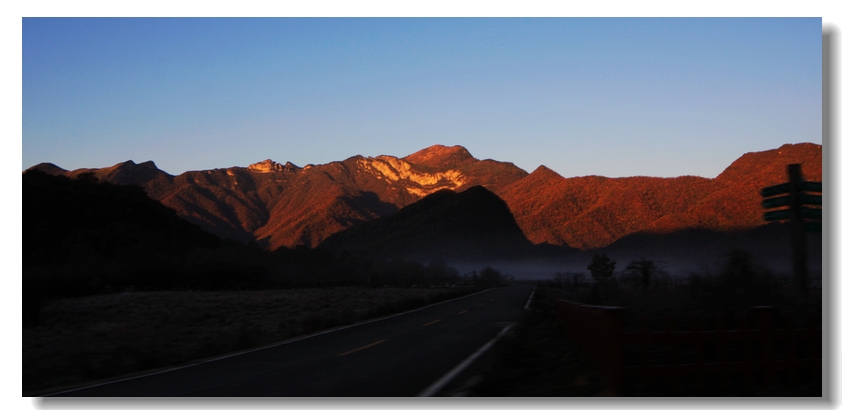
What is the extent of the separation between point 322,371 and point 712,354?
600cm

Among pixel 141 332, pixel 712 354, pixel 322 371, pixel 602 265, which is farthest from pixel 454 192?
pixel 712 354

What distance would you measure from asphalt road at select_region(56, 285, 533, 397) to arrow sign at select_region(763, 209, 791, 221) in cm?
626

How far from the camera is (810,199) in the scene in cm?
1130

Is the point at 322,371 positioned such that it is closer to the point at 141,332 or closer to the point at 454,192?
the point at 141,332

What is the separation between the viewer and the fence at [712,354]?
24.4ft

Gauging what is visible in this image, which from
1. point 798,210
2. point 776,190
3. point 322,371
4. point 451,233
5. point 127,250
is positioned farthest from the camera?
point 451,233

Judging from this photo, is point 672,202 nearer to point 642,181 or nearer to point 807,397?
point 642,181

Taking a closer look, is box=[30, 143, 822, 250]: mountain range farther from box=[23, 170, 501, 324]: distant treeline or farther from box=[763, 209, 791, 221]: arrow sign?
box=[23, 170, 501, 324]: distant treeline

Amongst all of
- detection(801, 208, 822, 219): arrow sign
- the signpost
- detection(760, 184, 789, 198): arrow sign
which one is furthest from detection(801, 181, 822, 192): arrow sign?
detection(801, 208, 822, 219): arrow sign

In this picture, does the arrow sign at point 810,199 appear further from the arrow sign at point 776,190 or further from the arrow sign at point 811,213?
the arrow sign at point 776,190

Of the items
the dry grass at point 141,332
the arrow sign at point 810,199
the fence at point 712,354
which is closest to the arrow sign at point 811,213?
the arrow sign at point 810,199

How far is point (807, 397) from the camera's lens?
791cm

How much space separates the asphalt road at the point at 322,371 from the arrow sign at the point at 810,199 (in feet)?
22.1

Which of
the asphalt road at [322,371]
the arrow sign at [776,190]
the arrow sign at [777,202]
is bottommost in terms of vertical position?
the asphalt road at [322,371]
